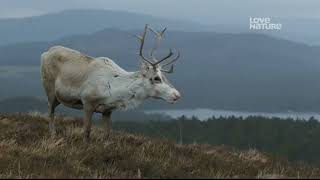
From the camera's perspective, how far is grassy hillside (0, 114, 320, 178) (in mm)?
9375

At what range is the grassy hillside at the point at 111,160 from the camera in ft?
30.8

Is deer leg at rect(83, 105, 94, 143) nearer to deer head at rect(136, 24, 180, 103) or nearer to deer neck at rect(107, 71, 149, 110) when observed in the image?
deer neck at rect(107, 71, 149, 110)

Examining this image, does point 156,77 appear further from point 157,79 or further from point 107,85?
point 107,85

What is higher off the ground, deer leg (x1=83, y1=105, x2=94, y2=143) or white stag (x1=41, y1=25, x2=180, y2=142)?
white stag (x1=41, y1=25, x2=180, y2=142)

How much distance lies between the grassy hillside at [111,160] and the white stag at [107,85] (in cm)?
59

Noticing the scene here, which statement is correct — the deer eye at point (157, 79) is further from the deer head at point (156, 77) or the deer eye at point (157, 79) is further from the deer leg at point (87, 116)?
the deer leg at point (87, 116)

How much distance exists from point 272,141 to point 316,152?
643 centimetres

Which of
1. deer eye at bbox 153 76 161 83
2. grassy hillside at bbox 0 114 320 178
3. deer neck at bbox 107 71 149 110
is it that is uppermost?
deer eye at bbox 153 76 161 83

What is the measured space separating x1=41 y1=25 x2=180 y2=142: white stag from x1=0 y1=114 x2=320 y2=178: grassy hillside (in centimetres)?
59

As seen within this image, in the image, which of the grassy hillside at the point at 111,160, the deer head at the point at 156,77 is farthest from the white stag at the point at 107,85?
the grassy hillside at the point at 111,160

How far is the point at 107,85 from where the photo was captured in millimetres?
13359

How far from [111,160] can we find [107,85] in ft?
9.17

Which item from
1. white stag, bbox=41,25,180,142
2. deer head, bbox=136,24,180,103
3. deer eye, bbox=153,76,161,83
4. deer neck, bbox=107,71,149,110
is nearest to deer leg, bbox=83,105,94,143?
white stag, bbox=41,25,180,142

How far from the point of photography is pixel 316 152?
73750 mm
